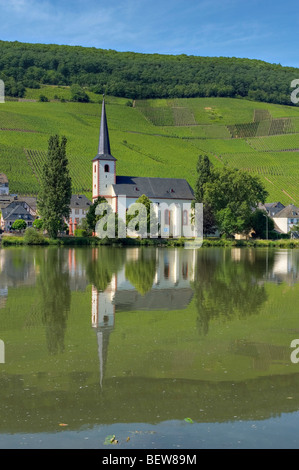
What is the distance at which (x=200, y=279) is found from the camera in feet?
86.2

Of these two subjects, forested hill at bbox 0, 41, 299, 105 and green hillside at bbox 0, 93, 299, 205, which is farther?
forested hill at bbox 0, 41, 299, 105

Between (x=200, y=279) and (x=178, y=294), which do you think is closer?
(x=178, y=294)

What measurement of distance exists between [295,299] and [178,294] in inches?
173

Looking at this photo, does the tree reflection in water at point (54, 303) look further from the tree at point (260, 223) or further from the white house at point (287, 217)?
the white house at point (287, 217)

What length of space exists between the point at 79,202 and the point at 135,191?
12.6 metres

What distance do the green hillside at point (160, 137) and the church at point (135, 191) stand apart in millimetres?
12361

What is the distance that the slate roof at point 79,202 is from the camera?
336ft

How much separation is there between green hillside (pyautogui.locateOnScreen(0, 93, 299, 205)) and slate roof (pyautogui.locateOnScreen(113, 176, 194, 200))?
41.4 feet

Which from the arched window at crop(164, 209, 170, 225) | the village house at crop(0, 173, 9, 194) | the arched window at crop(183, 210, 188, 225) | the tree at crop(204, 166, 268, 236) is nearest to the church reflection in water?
the tree at crop(204, 166, 268, 236)

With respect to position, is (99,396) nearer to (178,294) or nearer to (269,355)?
(269,355)

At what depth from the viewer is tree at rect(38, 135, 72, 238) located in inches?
2633

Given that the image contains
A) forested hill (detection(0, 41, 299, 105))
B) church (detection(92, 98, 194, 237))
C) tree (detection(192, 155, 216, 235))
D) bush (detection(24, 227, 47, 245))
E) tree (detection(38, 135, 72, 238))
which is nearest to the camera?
bush (detection(24, 227, 47, 245))

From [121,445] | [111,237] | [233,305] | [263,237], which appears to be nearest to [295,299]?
[233,305]

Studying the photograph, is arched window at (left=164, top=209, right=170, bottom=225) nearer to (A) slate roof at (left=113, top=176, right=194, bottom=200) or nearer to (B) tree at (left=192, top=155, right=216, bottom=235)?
(A) slate roof at (left=113, top=176, right=194, bottom=200)
